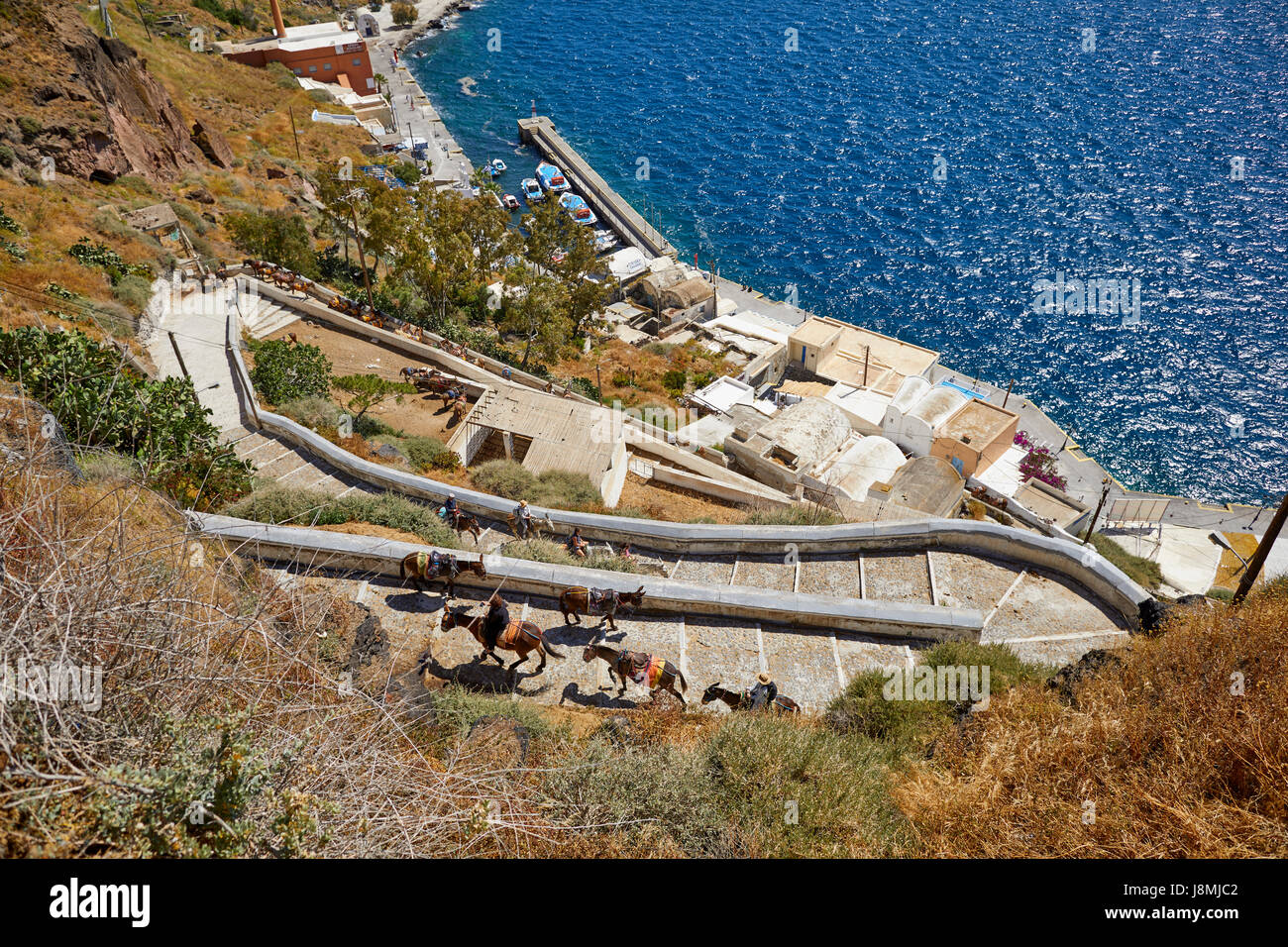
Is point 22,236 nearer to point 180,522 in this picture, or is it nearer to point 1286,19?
point 180,522

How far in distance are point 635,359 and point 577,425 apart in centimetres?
2137

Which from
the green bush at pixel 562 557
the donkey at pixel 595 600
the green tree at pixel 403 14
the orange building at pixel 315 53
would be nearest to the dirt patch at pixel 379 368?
the green bush at pixel 562 557

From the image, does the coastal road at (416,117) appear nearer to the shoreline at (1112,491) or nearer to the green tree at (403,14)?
the green tree at (403,14)

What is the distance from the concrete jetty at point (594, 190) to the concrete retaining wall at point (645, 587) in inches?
1838

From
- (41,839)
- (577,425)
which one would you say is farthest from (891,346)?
(41,839)

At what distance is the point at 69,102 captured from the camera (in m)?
38.5

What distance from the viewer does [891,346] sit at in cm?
4722

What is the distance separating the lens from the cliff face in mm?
36438

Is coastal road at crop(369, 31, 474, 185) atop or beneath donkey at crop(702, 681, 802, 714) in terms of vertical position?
atop

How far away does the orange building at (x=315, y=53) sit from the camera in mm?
75250

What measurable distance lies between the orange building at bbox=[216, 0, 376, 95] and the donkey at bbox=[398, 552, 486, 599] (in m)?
81.1

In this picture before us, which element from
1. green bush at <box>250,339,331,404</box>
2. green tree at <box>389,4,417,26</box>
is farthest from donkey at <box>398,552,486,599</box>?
green tree at <box>389,4,417,26</box>

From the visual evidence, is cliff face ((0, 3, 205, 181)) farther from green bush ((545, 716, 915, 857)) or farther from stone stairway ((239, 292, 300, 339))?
green bush ((545, 716, 915, 857))

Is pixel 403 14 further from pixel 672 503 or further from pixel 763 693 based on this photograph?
pixel 763 693
